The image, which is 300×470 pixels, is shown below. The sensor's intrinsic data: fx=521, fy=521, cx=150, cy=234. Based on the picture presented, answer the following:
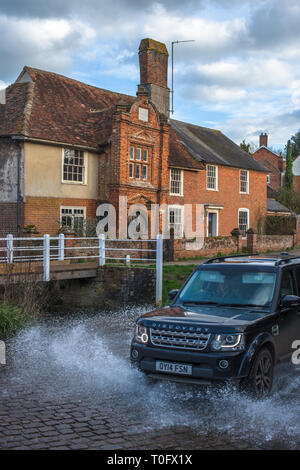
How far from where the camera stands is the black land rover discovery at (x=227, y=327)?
664 centimetres

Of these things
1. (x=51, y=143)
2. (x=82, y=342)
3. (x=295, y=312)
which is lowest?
(x=82, y=342)

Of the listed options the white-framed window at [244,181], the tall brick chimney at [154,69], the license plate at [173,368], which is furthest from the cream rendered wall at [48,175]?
the license plate at [173,368]

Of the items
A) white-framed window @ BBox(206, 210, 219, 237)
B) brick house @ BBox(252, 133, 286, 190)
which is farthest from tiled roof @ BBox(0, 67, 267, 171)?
brick house @ BBox(252, 133, 286, 190)

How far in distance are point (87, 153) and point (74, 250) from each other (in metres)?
7.88

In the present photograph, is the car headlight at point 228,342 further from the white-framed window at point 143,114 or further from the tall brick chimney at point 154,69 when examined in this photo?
the tall brick chimney at point 154,69

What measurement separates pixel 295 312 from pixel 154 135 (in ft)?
71.6

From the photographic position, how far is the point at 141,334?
7363 mm

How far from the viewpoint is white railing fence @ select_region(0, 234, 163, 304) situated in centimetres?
1720

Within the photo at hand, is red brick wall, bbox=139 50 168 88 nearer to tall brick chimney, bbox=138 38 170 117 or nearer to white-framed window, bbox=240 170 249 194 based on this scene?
tall brick chimney, bbox=138 38 170 117

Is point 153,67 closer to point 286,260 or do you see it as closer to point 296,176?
point 286,260

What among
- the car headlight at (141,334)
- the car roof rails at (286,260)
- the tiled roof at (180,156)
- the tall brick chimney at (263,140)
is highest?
the tall brick chimney at (263,140)

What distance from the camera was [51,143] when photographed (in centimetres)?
2486
